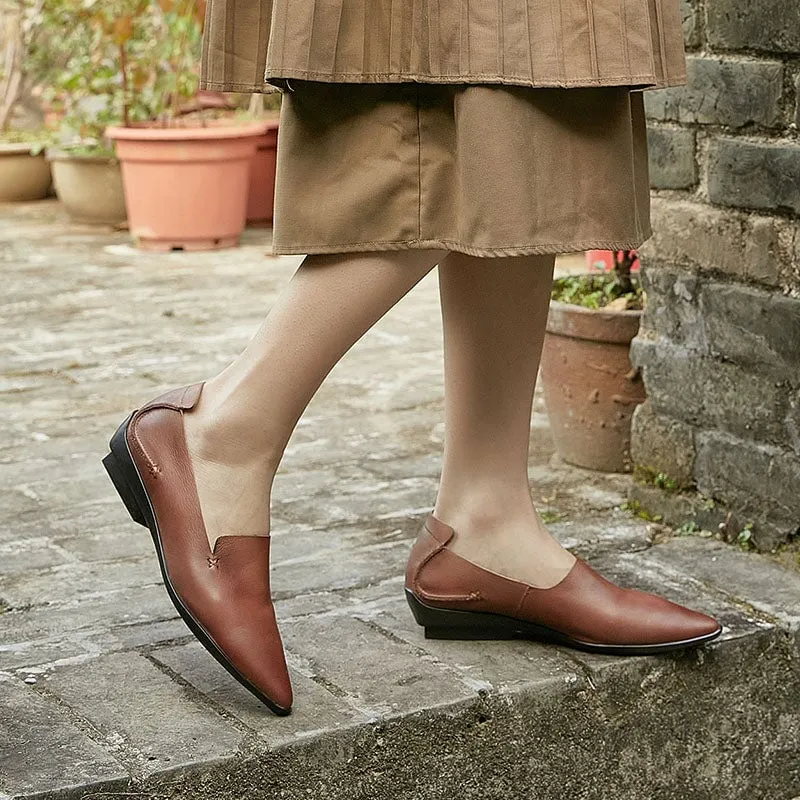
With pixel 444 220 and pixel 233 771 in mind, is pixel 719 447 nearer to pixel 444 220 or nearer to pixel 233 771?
pixel 444 220

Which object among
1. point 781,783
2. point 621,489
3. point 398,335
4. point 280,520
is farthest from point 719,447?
point 398,335

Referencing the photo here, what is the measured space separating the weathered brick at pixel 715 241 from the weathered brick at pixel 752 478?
261 mm

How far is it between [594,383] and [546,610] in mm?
893

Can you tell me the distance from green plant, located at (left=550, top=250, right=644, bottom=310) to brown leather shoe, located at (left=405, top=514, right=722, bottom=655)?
96 cm

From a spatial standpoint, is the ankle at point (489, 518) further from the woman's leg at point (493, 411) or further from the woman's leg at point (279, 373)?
the woman's leg at point (279, 373)

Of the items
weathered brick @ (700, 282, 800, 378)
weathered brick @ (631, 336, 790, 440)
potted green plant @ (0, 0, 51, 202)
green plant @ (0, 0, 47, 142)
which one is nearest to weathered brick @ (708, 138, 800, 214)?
weathered brick @ (700, 282, 800, 378)

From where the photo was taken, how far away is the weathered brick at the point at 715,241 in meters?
2.10

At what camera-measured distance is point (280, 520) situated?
2363 millimetres

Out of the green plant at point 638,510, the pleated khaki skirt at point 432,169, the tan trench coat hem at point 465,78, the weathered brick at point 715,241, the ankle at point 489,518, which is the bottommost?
the green plant at point 638,510

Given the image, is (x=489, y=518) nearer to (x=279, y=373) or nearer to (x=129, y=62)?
(x=279, y=373)

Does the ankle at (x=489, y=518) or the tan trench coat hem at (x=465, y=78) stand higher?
the tan trench coat hem at (x=465, y=78)

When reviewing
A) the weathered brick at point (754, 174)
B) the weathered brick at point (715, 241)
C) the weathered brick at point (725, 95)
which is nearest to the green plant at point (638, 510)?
the weathered brick at point (715, 241)

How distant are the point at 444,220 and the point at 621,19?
28 cm

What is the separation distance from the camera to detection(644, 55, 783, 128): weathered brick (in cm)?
205
